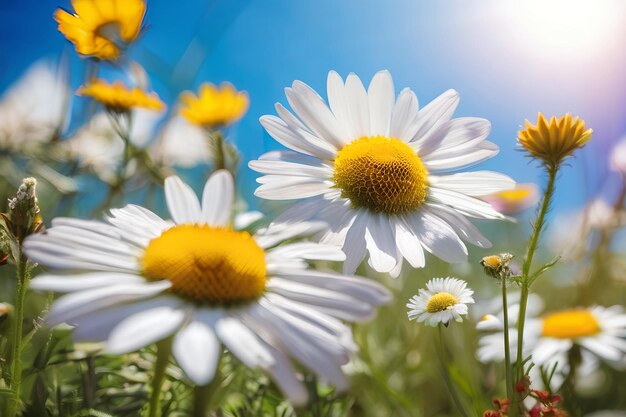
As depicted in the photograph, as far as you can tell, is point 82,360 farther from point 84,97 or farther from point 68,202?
point 84,97

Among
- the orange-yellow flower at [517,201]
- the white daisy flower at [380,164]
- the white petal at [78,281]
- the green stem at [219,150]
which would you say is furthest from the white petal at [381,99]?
the orange-yellow flower at [517,201]

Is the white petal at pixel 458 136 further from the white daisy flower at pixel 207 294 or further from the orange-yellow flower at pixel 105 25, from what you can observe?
the orange-yellow flower at pixel 105 25

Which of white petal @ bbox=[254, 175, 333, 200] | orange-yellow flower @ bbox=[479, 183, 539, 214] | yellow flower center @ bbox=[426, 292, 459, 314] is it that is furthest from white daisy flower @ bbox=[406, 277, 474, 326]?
orange-yellow flower @ bbox=[479, 183, 539, 214]

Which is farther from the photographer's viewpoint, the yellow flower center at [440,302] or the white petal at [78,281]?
the yellow flower center at [440,302]

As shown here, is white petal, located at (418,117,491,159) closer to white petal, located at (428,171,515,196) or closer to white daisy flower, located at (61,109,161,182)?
white petal, located at (428,171,515,196)

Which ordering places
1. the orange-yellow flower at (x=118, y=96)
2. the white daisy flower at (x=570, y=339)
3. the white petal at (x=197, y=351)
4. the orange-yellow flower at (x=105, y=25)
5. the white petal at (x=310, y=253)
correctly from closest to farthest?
the white petal at (x=197, y=351), the white petal at (x=310, y=253), the orange-yellow flower at (x=105, y=25), the white daisy flower at (x=570, y=339), the orange-yellow flower at (x=118, y=96)

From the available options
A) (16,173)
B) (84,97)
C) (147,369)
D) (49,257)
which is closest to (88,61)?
(84,97)

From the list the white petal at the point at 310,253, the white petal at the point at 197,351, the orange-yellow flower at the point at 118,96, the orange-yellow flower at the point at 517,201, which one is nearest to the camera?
the white petal at the point at 197,351

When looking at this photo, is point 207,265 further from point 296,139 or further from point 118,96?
point 118,96
